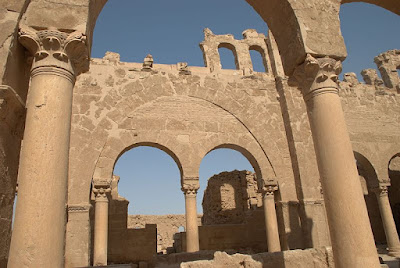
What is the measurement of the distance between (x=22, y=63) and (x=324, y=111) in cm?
401

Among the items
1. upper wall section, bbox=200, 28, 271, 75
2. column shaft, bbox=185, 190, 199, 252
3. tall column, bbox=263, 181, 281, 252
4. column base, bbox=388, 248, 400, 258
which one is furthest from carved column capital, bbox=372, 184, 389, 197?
column shaft, bbox=185, 190, 199, 252

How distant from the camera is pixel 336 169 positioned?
14.3ft

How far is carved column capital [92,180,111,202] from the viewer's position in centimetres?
943

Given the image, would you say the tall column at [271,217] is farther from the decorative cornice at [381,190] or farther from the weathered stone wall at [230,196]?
the decorative cornice at [381,190]

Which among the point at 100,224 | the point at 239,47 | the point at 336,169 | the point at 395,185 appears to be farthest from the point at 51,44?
the point at 395,185

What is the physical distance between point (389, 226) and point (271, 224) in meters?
5.22

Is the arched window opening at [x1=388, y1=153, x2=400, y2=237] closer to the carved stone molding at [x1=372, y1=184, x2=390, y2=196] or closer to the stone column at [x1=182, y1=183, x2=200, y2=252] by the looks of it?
the carved stone molding at [x1=372, y1=184, x2=390, y2=196]

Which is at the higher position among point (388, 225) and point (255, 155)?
point (255, 155)

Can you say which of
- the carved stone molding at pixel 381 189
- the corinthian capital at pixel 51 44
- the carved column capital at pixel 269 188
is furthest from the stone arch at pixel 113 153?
the carved stone molding at pixel 381 189

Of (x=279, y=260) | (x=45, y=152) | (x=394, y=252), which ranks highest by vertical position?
(x=45, y=152)

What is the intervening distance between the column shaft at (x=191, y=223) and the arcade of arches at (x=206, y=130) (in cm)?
4

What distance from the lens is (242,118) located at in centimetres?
1144

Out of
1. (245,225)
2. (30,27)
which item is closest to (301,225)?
(245,225)

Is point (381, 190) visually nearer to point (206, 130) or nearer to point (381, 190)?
point (381, 190)
